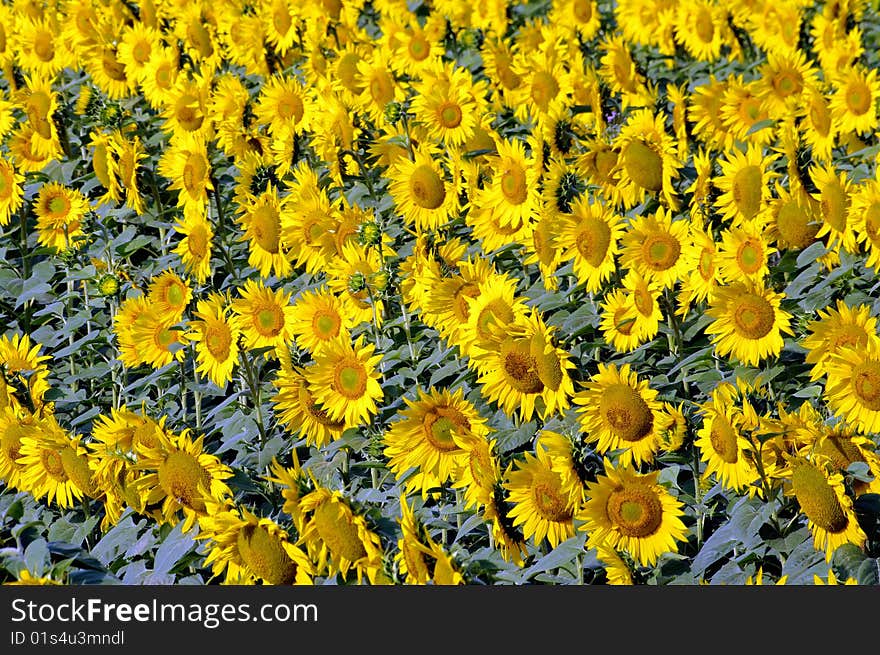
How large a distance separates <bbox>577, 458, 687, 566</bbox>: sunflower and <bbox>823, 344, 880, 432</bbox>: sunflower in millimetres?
652

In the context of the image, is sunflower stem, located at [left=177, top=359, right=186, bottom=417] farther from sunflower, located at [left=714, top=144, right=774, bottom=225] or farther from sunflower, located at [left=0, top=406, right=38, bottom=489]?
sunflower, located at [left=714, top=144, right=774, bottom=225]

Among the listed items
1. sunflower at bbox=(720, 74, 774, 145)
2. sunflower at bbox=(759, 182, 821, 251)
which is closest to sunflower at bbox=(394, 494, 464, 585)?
sunflower at bbox=(759, 182, 821, 251)

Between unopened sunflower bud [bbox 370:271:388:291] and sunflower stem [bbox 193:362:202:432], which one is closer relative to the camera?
unopened sunflower bud [bbox 370:271:388:291]

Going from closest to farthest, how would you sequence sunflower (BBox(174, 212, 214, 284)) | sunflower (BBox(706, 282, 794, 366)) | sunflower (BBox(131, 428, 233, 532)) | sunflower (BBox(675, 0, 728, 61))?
sunflower (BBox(131, 428, 233, 532)), sunflower (BBox(706, 282, 794, 366)), sunflower (BBox(174, 212, 214, 284)), sunflower (BBox(675, 0, 728, 61))

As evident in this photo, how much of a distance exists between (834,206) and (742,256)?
459 millimetres

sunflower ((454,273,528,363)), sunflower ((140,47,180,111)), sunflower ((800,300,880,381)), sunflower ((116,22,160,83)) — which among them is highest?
sunflower ((116,22,160,83))

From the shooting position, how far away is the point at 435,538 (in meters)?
4.13

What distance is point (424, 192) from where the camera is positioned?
5008 millimetres

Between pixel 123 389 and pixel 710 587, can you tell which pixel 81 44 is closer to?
pixel 123 389

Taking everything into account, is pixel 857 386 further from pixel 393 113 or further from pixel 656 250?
pixel 393 113

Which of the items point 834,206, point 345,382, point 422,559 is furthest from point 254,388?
point 834,206

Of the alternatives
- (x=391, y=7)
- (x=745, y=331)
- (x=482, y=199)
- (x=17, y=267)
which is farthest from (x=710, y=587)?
(x=391, y=7)

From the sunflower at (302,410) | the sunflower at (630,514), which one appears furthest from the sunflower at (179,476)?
the sunflower at (630,514)

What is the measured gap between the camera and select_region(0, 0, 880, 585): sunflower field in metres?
3.31
